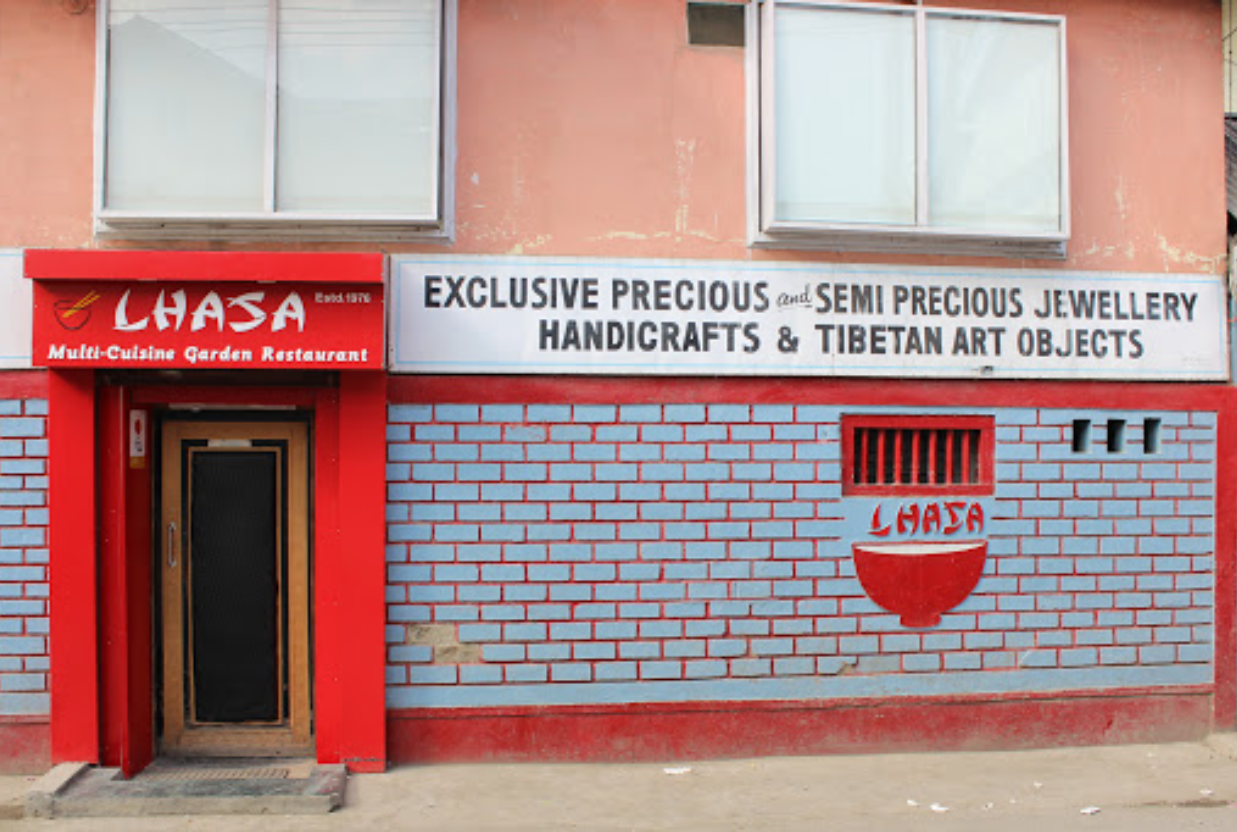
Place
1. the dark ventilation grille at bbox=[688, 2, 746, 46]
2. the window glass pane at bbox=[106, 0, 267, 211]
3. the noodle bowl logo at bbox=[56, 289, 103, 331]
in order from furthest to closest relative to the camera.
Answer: the dark ventilation grille at bbox=[688, 2, 746, 46], the window glass pane at bbox=[106, 0, 267, 211], the noodle bowl logo at bbox=[56, 289, 103, 331]

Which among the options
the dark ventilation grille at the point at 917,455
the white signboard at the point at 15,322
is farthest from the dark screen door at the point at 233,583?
the dark ventilation grille at the point at 917,455

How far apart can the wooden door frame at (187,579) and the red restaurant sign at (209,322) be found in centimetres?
72

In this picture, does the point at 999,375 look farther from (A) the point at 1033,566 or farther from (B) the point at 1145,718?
(B) the point at 1145,718

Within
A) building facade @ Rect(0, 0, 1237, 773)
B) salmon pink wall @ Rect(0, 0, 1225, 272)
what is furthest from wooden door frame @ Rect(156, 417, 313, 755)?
salmon pink wall @ Rect(0, 0, 1225, 272)

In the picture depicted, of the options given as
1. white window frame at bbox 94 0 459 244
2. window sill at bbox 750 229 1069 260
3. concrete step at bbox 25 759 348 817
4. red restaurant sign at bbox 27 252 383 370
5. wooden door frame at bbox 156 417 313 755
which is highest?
white window frame at bbox 94 0 459 244

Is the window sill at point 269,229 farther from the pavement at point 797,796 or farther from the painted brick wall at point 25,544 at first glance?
the pavement at point 797,796

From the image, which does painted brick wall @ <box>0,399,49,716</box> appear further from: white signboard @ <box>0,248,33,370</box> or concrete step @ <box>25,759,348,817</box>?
concrete step @ <box>25,759,348,817</box>

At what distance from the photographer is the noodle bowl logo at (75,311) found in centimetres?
593

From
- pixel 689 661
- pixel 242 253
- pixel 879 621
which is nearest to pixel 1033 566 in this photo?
pixel 879 621

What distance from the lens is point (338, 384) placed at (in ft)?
20.9

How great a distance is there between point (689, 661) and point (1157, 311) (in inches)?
153

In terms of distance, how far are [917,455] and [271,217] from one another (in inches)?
171

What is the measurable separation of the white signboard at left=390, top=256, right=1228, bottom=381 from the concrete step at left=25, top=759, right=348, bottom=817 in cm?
249

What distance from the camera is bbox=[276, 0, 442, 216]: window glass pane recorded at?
6301 millimetres
